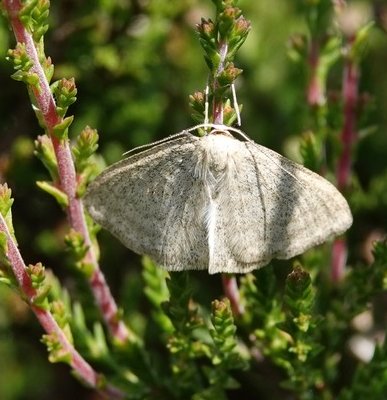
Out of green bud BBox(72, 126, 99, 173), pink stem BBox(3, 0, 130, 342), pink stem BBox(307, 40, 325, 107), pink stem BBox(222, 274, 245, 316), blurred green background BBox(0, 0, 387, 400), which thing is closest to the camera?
pink stem BBox(3, 0, 130, 342)

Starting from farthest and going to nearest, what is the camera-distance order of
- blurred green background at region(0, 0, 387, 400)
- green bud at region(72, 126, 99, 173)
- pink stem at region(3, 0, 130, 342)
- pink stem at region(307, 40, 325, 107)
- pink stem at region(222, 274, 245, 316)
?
blurred green background at region(0, 0, 387, 400), pink stem at region(307, 40, 325, 107), pink stem at region(222, 274, 245, 316), green bud at region(72, 126, 99, 173), pink stem at region(3, 0, 130, 342)

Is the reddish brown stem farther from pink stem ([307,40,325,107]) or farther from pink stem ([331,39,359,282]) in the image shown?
pink stem ([307,40,325,107])

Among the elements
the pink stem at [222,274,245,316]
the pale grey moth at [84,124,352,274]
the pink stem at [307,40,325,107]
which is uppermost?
the pink stem at [307,40,325,107]

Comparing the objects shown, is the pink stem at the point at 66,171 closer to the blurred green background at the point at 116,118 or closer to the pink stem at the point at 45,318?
the pink stem at the point at 45,318

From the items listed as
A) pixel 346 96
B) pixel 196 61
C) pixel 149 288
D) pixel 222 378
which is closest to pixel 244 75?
pixel 196 61

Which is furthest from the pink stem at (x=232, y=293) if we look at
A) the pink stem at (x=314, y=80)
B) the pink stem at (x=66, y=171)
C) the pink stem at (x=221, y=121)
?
the pink stem at (x=314, y=80)

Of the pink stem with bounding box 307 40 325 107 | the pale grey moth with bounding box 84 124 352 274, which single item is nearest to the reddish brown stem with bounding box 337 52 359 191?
the pink stem with bounding box 307 40 325 107

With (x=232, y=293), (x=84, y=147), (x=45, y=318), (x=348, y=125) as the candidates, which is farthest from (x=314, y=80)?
(x=45, y=318)

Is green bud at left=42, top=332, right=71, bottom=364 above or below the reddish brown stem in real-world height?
below
